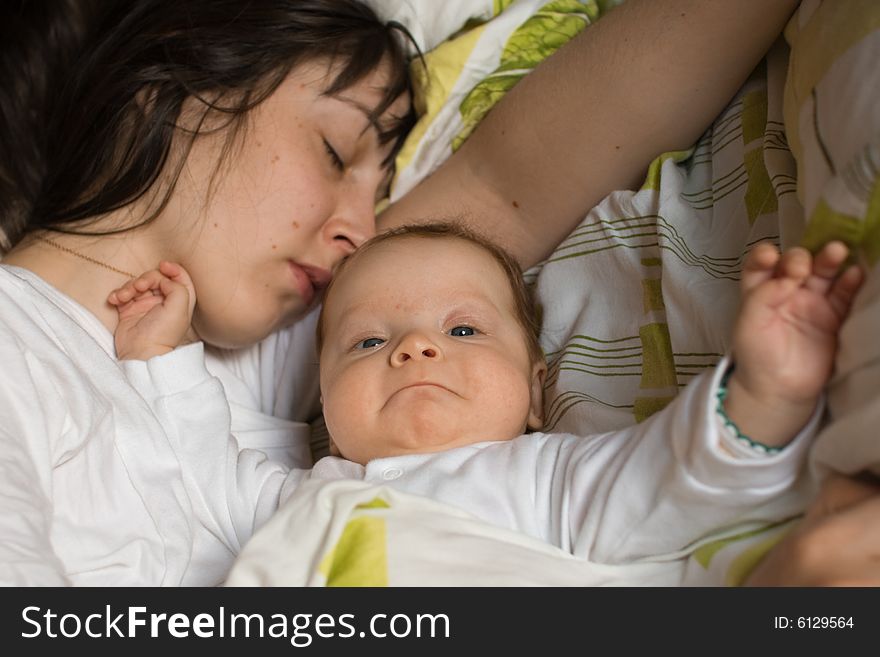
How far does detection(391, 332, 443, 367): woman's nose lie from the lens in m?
A: 1.09

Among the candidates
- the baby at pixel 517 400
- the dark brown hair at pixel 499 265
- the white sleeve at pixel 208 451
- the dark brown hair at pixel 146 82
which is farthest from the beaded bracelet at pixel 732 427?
the dark brown hair at pixel 146 82

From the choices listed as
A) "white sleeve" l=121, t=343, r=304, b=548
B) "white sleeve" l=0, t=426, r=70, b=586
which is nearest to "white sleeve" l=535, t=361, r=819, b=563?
"white sleeve" l=121, t=343, r=304, b=548

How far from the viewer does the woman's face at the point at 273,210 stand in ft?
4.59

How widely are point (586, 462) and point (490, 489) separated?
113 millimetres

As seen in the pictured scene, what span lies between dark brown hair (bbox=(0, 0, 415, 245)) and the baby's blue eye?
19.5 inches

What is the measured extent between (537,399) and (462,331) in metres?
0.18

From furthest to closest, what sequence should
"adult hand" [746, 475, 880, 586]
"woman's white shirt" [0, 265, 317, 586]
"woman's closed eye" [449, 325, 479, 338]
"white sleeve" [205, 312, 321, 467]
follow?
"white sleeve" [205, 312, 321, 467] → "woman's closed eye" [449, 325, 479, 338] → "woman's white shirt" [0, 265, 317, 586] → "adult hand" [746, 475, 880, 586]

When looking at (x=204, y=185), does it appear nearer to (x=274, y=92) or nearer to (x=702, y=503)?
(x=274, y=92)

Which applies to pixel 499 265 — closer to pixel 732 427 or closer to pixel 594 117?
pixel 594 117

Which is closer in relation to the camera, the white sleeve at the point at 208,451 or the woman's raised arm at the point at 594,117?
the white sleeve at the point at 208,451

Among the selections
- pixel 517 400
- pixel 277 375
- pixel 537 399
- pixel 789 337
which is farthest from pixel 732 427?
pixel 277 375

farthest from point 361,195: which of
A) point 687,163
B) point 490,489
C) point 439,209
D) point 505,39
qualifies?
point 490,489

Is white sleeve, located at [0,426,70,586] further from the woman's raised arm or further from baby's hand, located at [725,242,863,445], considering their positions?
the woman's raised arm

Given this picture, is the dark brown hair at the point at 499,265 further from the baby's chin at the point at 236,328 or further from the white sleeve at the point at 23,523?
the white sleeve at the point at 23,523
